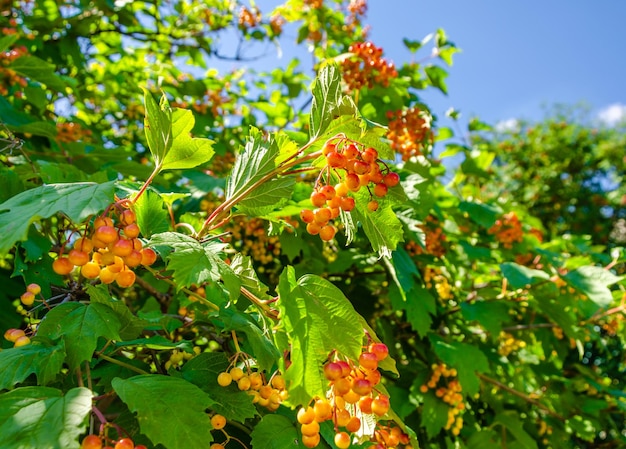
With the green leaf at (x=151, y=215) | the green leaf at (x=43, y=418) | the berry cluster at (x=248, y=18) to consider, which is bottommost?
the green leaf at (x=43, y=418)

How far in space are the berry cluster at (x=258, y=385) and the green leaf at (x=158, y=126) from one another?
21.4 inches

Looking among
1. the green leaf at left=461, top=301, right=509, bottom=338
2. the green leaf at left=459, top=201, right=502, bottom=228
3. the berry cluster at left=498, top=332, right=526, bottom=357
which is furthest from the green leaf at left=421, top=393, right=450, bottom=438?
the green leaf at left=459, top=201, right=502, bottom=228

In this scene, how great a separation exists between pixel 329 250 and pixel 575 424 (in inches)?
87.3

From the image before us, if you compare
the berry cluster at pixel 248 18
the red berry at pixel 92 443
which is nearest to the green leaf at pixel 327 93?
the red berry at pixel 92 443

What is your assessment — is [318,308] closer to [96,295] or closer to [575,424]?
[96,295]

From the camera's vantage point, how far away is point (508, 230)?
360 cm

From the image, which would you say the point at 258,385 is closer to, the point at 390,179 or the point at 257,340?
the point at 257,340

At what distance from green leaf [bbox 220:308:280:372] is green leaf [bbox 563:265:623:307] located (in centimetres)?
220

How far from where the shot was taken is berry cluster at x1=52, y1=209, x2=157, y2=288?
0.98 m

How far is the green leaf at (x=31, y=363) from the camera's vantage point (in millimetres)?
997

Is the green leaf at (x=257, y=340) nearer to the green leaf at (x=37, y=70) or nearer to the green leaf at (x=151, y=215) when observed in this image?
the green leaf at (x=151, y=215)

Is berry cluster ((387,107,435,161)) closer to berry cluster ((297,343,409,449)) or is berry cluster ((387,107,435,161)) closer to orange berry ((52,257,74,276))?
berry cluster ((297,343,409,449))

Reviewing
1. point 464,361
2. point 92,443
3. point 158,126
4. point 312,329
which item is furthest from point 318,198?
point 464,361

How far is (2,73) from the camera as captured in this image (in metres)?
2.85
